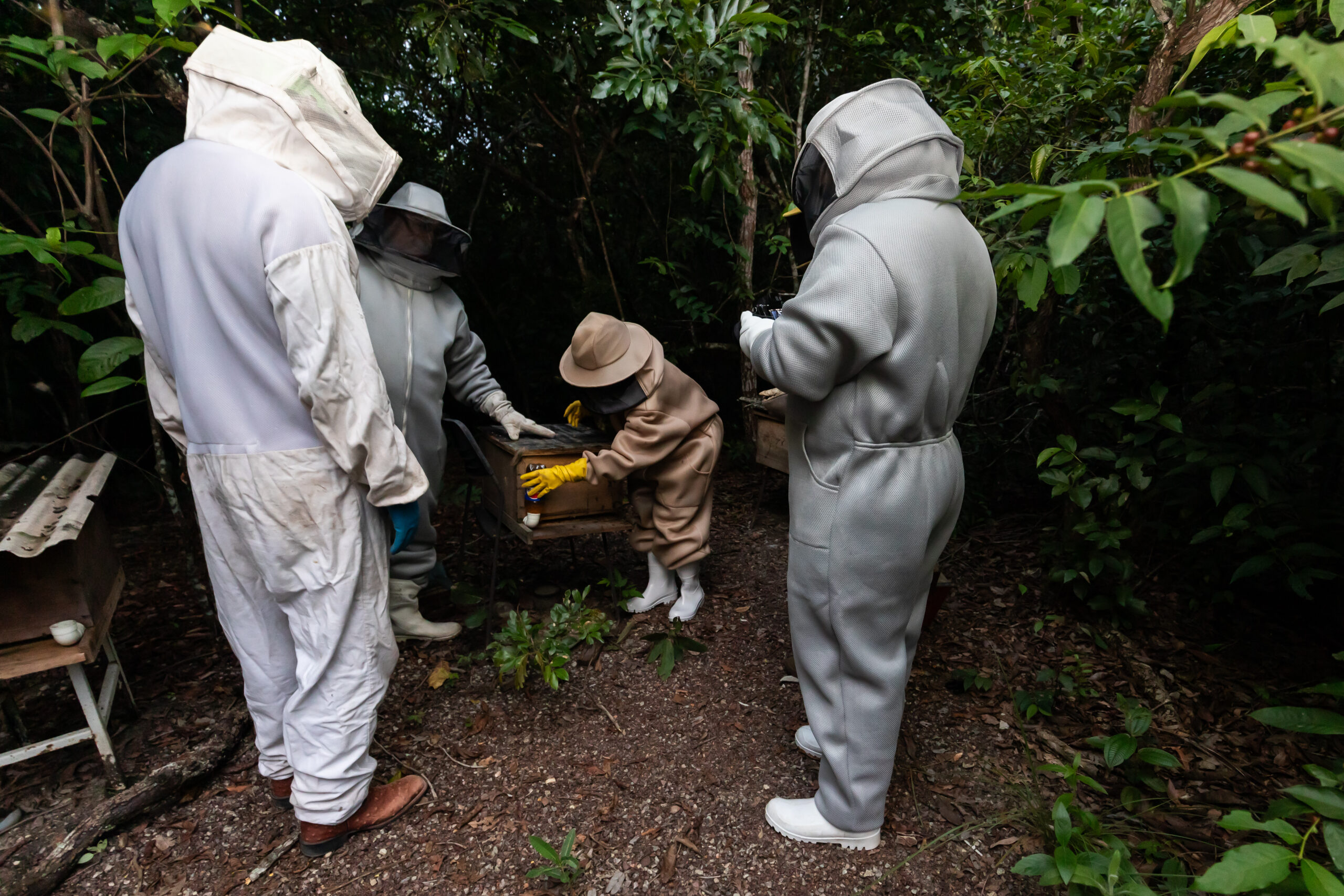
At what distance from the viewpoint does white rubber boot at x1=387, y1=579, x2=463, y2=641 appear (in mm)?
3082

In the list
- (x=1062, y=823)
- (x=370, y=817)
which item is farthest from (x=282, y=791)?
(x=1062, y=823)

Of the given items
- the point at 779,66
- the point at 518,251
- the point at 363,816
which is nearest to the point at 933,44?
the point at 779,66

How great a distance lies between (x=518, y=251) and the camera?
5.82 metres

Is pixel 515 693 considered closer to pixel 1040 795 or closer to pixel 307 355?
pixel 307 355

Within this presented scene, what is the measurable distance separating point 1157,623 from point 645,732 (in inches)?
94.4

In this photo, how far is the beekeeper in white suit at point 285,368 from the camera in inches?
64.9

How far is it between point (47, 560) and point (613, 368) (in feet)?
6.29

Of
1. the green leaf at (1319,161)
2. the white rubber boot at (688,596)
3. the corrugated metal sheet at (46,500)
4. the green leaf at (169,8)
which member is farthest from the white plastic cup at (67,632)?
the green leaf at (1319,161)

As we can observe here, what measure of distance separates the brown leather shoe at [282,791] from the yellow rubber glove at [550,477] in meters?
1.25

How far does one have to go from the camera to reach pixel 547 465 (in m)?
2.72

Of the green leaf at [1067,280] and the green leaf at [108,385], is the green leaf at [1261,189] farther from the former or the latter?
the green leaf at [108,385]

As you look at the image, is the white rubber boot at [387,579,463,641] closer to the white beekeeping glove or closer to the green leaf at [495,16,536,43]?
the white beekeeping glove

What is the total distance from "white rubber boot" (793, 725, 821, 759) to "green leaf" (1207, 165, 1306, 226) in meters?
2.13

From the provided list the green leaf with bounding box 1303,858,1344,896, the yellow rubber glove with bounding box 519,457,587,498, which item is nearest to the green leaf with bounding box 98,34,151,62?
the yellow rubber glove with bounding box 519,457,587,498
